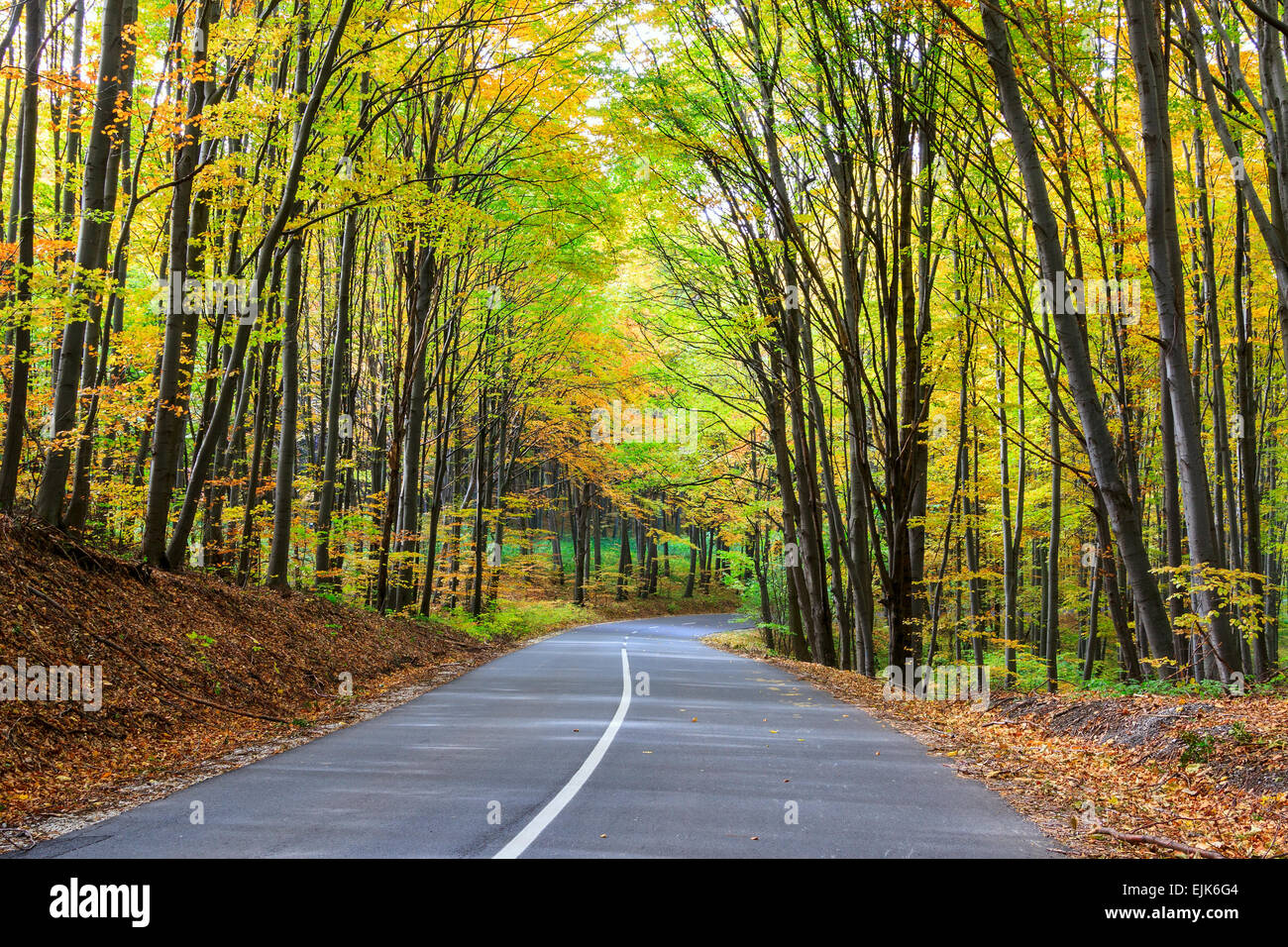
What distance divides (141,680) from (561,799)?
221 inches

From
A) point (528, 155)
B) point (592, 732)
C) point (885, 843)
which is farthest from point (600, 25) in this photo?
point (885, 843)

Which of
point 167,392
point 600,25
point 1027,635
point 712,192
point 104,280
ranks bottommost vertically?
point 1027,635

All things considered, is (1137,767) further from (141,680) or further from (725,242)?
(725,242)

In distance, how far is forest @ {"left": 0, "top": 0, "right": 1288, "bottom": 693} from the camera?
441 inches

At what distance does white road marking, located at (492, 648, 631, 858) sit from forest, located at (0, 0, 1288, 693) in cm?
585

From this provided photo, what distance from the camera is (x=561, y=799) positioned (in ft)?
20.8

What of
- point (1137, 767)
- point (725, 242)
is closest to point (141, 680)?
point (1137, 767)

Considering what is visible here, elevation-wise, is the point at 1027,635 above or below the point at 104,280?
below

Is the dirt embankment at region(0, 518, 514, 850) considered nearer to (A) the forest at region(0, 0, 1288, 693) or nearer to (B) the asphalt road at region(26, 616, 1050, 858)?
(B) the asphalt road at region(26, 616, 1050, 858)

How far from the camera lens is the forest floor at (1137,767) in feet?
18.6

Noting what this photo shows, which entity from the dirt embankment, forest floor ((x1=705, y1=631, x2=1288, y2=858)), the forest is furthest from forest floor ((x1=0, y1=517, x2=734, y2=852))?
forest floor ((x1=705, y1=631, x2=1288, y2=858))

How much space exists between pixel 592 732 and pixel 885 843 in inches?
191
